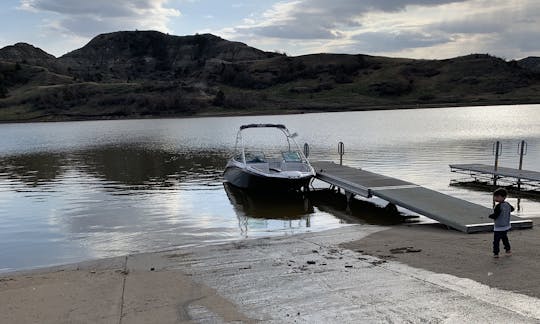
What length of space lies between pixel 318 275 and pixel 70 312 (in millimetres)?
4037

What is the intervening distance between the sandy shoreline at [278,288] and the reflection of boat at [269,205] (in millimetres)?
5753

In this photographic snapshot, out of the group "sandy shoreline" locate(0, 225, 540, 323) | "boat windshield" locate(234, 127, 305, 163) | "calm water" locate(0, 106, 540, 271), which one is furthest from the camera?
"boat windshield" locate(234, 127, 305, 163)

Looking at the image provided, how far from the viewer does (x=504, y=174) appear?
21781 millimetres

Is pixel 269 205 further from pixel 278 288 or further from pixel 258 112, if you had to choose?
pixel 258 112

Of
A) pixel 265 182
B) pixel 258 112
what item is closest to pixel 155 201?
pixel 265 182

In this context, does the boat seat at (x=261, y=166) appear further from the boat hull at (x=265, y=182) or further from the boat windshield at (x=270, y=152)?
the boat hull at (x=265, y=182)

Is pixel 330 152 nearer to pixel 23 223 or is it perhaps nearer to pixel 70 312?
pixel 23 223

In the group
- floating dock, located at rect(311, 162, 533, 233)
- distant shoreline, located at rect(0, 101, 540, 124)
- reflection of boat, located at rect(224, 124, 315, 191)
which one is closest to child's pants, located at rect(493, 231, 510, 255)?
floating dock, located at rect(311, 162, 533, 233)

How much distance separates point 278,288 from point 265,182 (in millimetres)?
12161

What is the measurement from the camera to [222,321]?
6988 mm

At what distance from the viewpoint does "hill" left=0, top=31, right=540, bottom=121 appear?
416ft

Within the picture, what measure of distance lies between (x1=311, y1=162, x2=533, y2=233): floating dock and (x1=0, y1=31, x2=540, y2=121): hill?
105m

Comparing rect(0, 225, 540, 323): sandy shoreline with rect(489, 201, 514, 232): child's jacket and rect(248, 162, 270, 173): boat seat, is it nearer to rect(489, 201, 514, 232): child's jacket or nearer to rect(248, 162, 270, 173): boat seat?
rect(489, 201, 514, 232): child's jacket

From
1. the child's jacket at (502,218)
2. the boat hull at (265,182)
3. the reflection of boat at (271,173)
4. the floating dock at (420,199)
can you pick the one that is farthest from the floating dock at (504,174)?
the child's jacket at (502,218)
